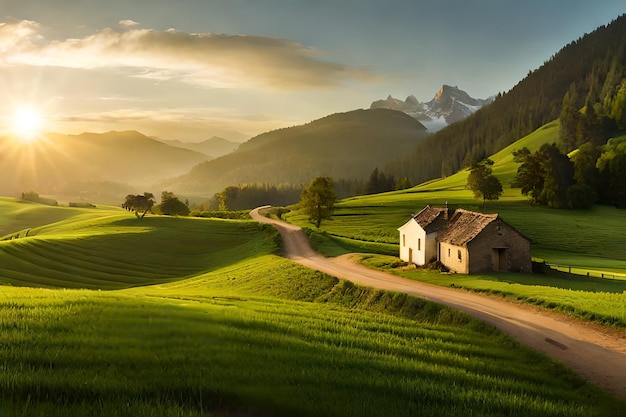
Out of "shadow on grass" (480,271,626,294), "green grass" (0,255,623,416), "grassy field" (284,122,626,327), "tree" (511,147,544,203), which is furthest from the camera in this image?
"tree" (511,147,544,203)

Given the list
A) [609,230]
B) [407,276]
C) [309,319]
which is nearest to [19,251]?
[407,276]

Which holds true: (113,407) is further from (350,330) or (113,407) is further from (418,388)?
(350,330)

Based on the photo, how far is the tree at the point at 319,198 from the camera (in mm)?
89938

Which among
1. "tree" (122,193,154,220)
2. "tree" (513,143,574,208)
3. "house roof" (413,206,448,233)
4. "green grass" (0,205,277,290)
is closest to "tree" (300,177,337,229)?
"green grass" (0,205,277,290)

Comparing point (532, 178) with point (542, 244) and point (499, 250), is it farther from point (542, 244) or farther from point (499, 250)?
point (499, 250)

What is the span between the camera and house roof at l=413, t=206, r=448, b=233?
166 ft

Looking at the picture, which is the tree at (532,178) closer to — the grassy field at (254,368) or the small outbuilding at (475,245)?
the small outbuilding at (475,245)

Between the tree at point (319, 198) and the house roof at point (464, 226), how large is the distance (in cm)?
4006

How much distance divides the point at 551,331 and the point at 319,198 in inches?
2716

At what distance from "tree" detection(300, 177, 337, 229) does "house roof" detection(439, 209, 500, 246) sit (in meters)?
40.1

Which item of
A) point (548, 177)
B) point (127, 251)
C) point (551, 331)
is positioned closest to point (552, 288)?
point (551, 331)

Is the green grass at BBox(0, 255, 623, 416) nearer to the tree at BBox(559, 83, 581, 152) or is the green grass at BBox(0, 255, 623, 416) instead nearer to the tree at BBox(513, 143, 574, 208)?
the tree at BBox(513, 143, 574, 208)

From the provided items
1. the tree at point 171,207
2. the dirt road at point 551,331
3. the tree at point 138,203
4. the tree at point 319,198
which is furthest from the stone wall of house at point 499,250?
the tree at point 171,207

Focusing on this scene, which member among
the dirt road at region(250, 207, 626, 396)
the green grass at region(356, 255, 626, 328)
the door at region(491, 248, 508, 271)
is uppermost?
the door at region(491, 248, 508, 271)
